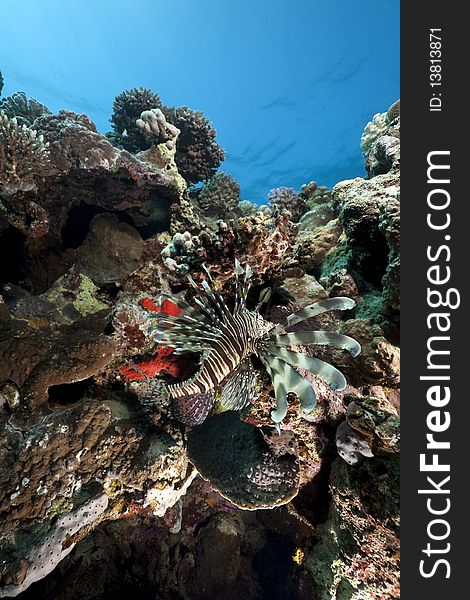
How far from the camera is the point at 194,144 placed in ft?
21.5

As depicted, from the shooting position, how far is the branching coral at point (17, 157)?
12.7ft

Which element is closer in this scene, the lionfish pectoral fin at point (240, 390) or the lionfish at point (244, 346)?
the lionfish at point (244, 346)

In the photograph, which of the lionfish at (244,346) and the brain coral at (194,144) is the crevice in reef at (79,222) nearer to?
the brain coral at (194,144)

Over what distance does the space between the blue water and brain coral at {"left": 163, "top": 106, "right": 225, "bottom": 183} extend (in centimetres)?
4468

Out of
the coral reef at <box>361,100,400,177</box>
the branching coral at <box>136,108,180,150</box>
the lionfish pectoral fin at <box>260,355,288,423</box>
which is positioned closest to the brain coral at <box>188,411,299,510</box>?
the lionfish pectoral fin at <box>260,355,288,423</box>

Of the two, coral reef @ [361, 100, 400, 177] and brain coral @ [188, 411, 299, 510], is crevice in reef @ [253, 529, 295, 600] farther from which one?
coral reef @ [361, 100, 400, 177]

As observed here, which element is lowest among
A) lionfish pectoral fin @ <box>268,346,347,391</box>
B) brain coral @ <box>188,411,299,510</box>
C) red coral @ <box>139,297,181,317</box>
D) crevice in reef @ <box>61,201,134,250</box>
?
brain coral @ <box>188,411,299,510</box>

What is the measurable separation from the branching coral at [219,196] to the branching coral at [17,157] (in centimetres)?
343

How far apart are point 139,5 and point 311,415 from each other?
225 feet

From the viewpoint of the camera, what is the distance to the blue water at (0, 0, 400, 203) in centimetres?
4225

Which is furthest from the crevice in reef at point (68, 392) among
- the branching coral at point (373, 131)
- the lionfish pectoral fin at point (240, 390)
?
the branching coral at point (373, 131)

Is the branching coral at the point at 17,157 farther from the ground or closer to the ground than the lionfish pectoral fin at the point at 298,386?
farther from the ground

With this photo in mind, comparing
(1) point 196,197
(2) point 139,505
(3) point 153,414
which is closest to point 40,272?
(3) point 153,414

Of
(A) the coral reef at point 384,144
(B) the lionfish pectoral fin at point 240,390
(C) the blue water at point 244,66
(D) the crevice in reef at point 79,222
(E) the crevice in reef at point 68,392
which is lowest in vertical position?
(E) the crevice in reef at point 68,392
